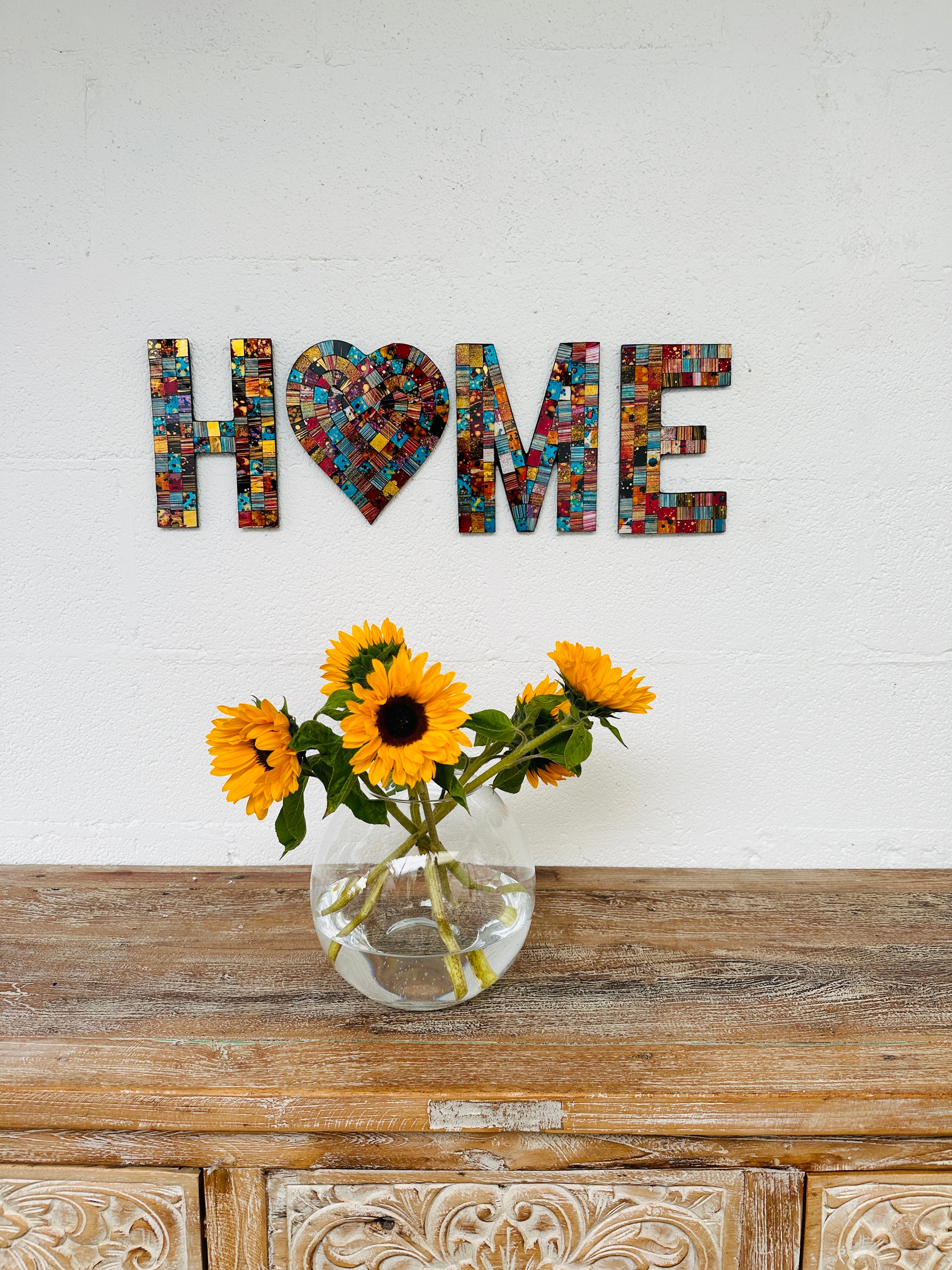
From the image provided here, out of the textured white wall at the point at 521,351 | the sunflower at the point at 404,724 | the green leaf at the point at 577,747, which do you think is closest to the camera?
the sunflower at the point at 404,724

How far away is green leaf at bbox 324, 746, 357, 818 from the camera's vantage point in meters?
0.71

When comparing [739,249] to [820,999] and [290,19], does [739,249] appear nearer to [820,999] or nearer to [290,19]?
[290,19]

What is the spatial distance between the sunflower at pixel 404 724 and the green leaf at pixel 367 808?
0.05 meters

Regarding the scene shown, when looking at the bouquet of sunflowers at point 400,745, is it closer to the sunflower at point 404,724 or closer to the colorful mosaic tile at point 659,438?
the sunflower at point 404,724

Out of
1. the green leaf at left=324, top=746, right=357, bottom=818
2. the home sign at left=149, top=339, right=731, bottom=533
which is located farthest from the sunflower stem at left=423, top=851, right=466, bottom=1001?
the home sign at left=149, top=339, right=731, bottom=533

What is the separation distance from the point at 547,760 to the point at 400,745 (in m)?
0.23

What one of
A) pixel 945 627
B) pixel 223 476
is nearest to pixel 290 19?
pixel 223 476

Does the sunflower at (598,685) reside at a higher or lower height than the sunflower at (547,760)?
higher

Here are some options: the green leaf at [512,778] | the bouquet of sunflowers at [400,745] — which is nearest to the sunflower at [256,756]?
the bouquet of sunflowers at [400,745]

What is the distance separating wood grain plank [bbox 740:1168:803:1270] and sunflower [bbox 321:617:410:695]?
57cm

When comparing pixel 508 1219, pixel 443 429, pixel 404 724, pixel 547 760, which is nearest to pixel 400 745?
pixel 404 724

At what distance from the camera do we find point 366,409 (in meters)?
1.08

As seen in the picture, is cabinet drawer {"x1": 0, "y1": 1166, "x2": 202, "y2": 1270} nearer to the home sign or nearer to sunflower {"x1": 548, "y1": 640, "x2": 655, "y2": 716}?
sunflower {"x1": 548, "y1": 640, "x2": 655, "y2": 716}

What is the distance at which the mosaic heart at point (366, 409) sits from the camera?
107 centimetres
